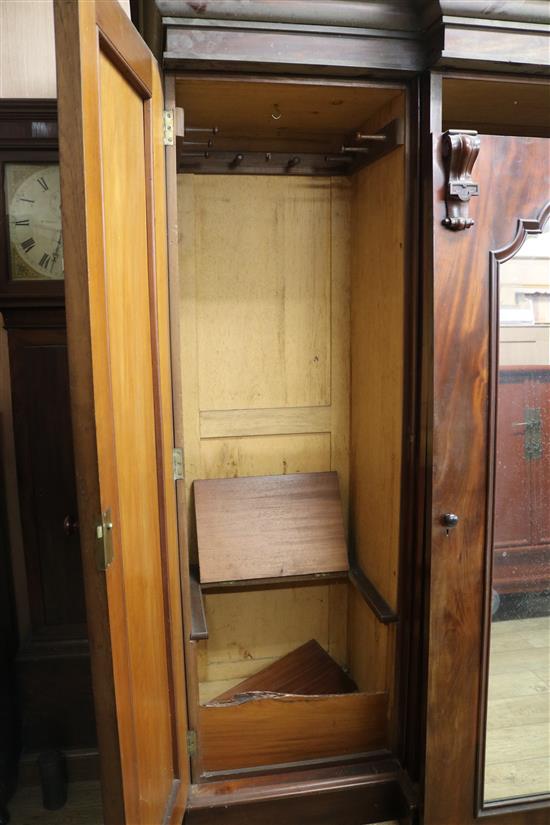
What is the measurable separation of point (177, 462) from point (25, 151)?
1.01m

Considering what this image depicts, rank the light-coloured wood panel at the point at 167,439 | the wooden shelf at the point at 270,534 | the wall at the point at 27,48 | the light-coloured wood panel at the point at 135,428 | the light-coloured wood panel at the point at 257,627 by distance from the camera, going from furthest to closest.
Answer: the light-coloured wood panel at the point at 257,627 < the wooden shelf at the point at 270,534 < the wall at the point at 27,48 < the light-coloured wood panel at the point at 167,439 < the light-coloured wood panel at the point at 135,428

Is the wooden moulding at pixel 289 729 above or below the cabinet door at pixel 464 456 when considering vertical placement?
below

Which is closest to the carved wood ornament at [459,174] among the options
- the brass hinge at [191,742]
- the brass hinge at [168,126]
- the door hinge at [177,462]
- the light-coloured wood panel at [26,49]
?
the brass hinge at [168,126]

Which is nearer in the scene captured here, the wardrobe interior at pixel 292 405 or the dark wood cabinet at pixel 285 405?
the dark wood cabinet at pixel 285 405

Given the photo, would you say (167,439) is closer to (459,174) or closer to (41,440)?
(41,440)

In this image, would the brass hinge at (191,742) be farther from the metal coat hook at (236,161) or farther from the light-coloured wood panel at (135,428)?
the metal coat hook at (236,161)

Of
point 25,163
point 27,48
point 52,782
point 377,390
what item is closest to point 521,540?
point 377,390

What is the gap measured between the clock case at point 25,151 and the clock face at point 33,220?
16 mm

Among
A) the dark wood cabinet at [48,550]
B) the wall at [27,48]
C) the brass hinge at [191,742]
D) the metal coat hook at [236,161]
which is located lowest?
the brass hinge at [191,742]

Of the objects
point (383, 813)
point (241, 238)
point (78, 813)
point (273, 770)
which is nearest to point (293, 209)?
point (241, 238)

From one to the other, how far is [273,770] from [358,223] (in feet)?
5.62

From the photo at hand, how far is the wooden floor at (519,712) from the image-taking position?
161 centimetres

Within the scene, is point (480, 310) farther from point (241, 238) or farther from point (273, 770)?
point (273, 770)

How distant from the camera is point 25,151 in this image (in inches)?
67.6
